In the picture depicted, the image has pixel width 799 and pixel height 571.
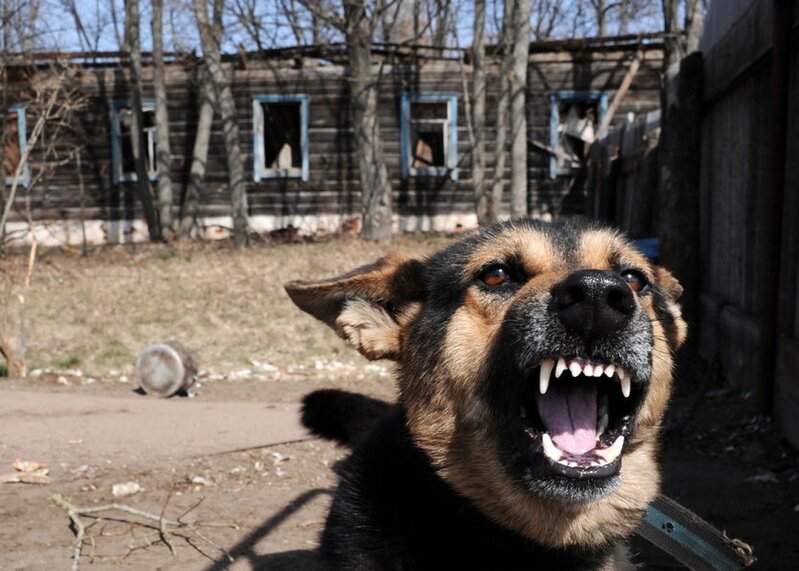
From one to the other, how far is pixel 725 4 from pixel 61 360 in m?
8.59

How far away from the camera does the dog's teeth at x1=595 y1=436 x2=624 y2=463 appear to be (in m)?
2.86

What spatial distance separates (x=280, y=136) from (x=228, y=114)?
12.8ft

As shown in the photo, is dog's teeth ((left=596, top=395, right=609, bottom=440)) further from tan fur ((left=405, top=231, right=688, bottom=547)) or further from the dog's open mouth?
tan fur ((left=405, top=231, right=688, bottom=547))

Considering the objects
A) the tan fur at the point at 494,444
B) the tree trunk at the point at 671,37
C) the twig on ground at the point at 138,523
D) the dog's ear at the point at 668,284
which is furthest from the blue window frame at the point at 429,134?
the tan fur at the point at 494,444

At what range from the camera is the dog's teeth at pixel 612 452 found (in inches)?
112

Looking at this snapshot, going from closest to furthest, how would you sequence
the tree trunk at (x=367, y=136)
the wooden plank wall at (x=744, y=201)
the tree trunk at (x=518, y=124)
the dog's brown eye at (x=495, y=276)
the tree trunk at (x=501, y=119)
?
the dog's brown eye at (x=495, y=276) < the wooden plank wall at (x=744, y=201) < the tree trunk at (x=518, y=124) < the tree trunk at (x=367, y=136) < the tree trunk at (x=501, y=119)

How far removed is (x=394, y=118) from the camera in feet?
71.8

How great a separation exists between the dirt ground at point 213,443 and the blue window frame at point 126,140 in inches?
380

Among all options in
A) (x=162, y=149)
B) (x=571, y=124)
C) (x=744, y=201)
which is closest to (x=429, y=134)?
(x=571, y=124)

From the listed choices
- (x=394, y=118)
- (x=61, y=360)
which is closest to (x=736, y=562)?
(x=61, y=360)

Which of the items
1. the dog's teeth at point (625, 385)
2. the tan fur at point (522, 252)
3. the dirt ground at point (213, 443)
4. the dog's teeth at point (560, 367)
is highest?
the tan fur at point (522, 252)

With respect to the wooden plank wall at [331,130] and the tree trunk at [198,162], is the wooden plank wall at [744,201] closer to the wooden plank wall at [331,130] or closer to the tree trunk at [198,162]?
the wooden plank wall at [331,130]

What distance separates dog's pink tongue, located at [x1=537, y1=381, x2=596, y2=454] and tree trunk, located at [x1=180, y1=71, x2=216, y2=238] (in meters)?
17.7

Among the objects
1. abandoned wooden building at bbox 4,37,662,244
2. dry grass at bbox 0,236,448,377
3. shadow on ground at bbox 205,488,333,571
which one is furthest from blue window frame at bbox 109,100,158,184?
shadow on ground at bbox 205,488,333,571
